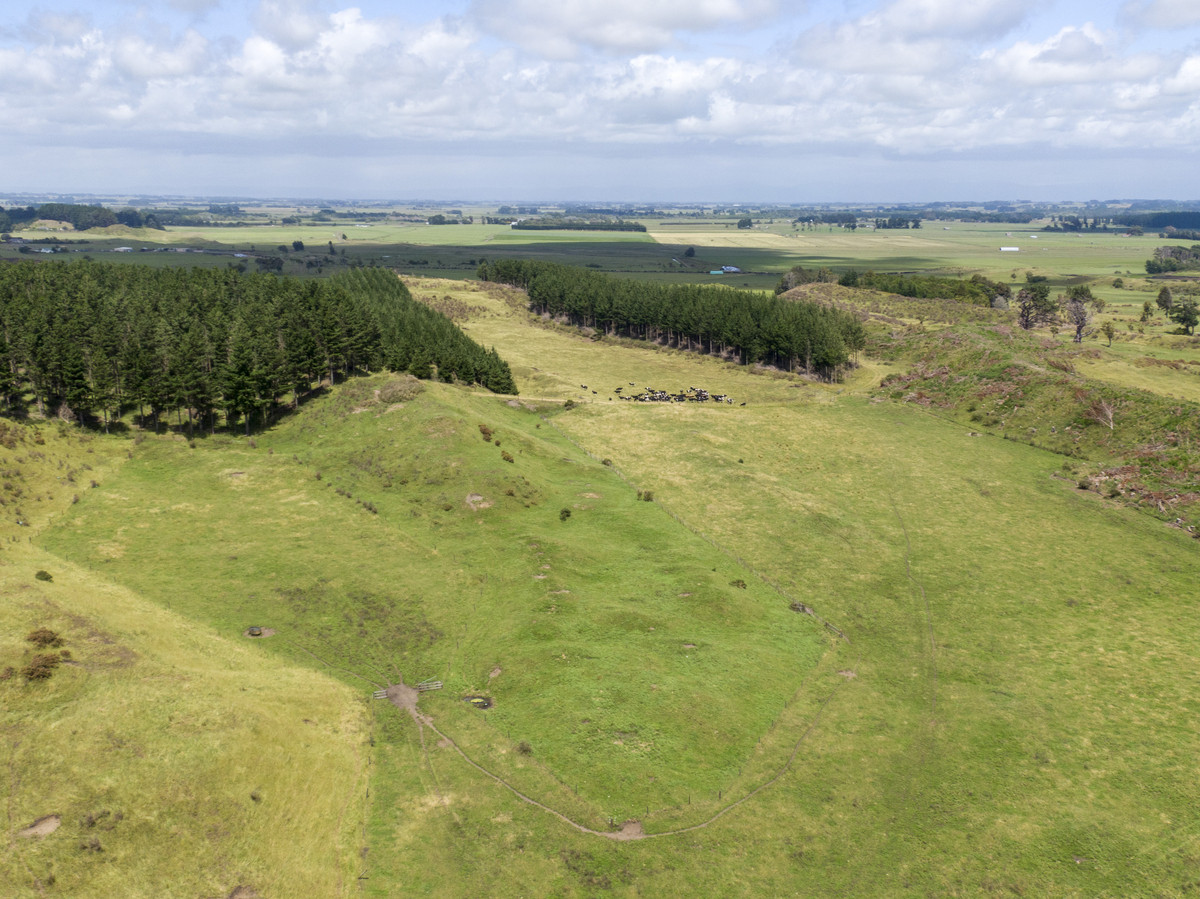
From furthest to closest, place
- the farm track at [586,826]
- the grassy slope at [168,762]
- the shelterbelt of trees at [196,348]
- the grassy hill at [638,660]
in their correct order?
the shelterbelt of trees at [196,348]
the farm track at [586,826]
the grassy hill at [638,660]
the grassy slope at [168,762]

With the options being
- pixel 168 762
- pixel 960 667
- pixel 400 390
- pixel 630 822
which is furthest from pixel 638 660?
pixel 400 390

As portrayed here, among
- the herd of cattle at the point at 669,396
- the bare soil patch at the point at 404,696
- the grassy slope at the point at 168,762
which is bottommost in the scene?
the bare soil patch at the point at 404,696

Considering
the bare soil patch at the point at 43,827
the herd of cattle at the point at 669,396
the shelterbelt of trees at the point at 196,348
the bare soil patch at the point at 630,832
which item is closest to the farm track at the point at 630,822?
the bare soil patch at the point at 630,832

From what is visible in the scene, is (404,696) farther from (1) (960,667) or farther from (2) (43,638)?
(1) (960,667)

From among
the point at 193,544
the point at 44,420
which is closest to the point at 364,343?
the point at 44,420

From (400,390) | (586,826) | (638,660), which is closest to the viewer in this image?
(586,826)

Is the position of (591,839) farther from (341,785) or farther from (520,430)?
(520,430)

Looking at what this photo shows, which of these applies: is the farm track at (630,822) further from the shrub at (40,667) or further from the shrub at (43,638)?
the shrub at (43,638)
